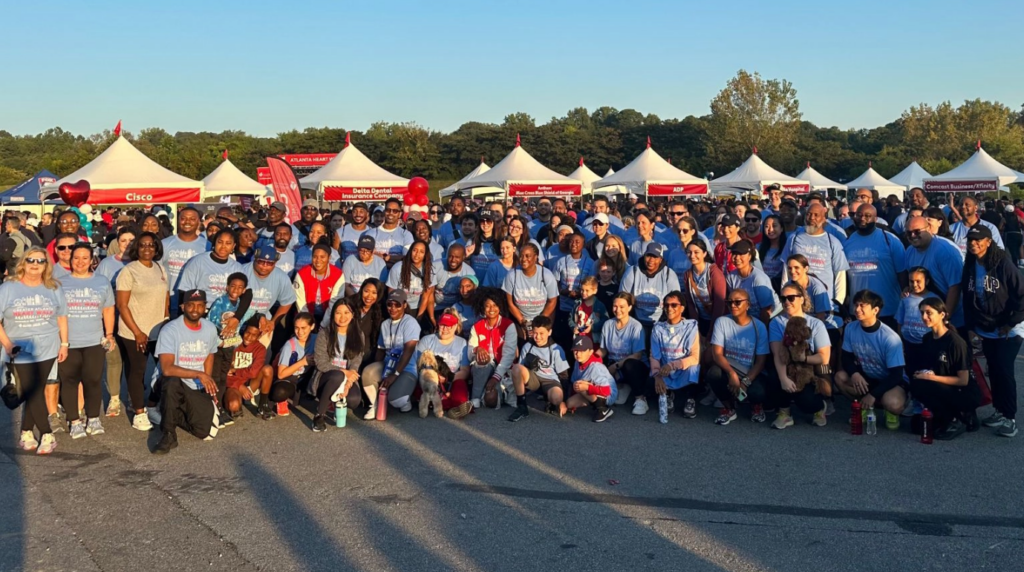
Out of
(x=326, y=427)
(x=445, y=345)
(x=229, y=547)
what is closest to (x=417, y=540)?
(x=229, y=547)

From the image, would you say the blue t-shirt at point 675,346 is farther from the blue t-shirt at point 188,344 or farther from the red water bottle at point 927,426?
the blue t-shirt at point 188,344

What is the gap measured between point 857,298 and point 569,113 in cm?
11563

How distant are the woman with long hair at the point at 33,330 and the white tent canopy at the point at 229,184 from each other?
22.2 metres

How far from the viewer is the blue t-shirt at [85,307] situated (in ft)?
20.3

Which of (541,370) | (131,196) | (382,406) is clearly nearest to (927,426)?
(541,370)

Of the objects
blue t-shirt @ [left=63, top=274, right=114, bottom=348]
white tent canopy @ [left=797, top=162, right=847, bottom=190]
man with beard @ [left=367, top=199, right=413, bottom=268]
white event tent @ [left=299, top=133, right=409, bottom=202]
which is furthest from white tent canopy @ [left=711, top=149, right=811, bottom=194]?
blue t-shirt @ [left=63, top=274, right=114, bottom=348]

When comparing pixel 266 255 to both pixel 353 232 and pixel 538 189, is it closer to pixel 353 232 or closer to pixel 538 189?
pixel 353 232

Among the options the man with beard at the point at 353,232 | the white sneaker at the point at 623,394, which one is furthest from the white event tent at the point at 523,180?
the white sneaker at the point at 623,394

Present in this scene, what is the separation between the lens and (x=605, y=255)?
7.92m

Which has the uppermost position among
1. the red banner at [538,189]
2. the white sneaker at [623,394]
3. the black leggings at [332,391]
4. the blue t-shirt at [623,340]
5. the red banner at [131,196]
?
the red banner at [538,189]

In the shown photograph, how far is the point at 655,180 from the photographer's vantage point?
973 inches

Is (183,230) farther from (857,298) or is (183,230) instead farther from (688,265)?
(857,298)

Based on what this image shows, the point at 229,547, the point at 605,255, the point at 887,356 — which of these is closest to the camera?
the point at 229,547

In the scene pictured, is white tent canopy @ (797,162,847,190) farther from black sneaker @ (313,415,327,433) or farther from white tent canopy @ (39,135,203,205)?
black sneaker @ (313,415,327,433)
